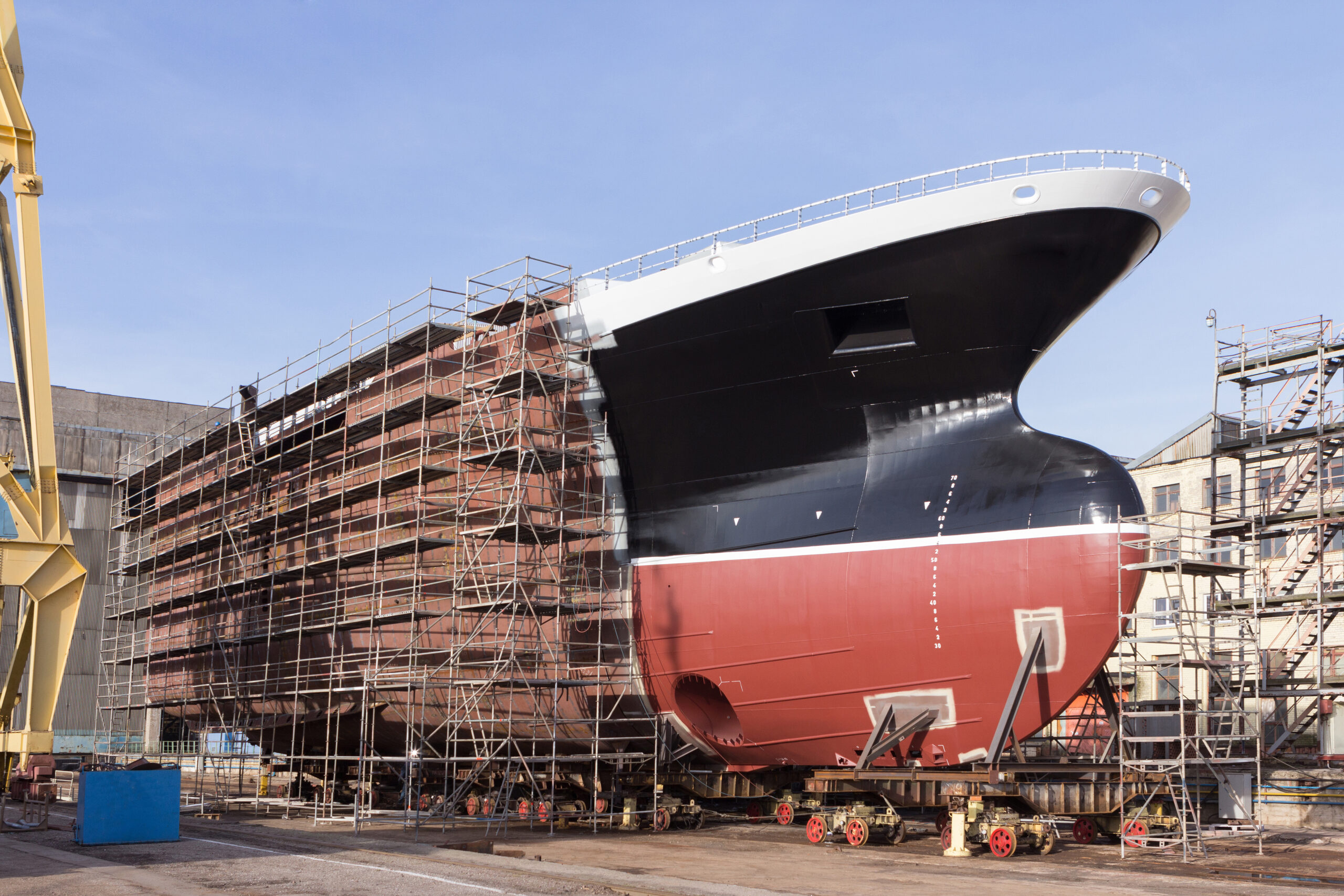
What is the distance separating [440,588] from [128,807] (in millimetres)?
6044

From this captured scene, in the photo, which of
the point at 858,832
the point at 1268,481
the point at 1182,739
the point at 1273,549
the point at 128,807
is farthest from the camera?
the point at 1273,549

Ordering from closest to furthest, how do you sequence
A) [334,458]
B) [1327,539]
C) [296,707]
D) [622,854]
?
[622,854], [1327,539], [296,707], [334,458]

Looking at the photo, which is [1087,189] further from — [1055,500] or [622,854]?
[622,854]

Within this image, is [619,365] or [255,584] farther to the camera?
[255,584]

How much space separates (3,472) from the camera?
12.9 meters

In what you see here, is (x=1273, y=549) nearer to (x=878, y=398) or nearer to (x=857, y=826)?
(x=878, y=398)

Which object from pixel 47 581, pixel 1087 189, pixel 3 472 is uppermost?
pixel 1087 189

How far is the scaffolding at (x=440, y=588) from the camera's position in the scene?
18.5 meters

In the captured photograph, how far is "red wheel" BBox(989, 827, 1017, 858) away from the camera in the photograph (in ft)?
46.9

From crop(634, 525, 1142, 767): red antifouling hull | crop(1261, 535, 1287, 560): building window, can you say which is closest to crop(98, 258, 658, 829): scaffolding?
crop(634, 525, 1142, 767): red antifouling hull

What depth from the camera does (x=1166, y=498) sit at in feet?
122

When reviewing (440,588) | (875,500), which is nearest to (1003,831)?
(875,500)

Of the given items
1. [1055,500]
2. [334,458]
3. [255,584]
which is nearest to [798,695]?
[1055,500]

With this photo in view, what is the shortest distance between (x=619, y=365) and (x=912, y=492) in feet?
15.9
